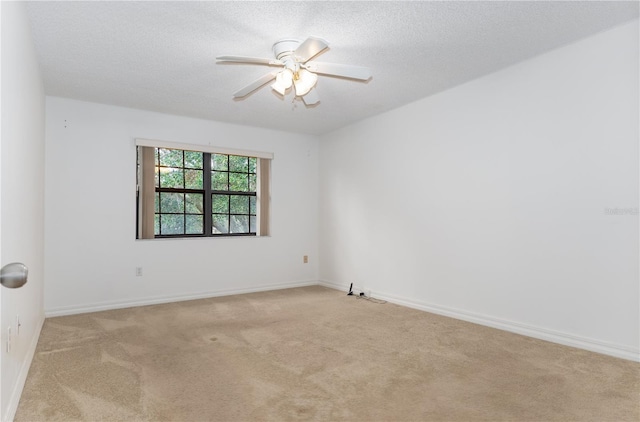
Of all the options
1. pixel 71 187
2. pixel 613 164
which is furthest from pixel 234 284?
pixel 613 164

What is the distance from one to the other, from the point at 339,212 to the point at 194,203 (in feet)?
6.60

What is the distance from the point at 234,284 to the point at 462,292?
9.60ft

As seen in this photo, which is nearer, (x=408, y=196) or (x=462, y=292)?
(x=462, y=292)

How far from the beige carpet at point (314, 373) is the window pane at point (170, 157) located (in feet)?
6.64

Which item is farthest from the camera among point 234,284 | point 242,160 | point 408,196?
point 242,160

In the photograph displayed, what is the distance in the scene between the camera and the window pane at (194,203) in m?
4.94

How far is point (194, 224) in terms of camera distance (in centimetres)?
498

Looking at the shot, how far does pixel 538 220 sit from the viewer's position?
3113 millimetres


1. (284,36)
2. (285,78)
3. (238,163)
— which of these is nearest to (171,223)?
(238,163)

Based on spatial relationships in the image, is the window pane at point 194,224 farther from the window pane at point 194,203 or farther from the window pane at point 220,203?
the window pane at point 220,203

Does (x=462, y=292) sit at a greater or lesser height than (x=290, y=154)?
lesser

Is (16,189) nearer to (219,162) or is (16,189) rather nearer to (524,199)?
(219,162)

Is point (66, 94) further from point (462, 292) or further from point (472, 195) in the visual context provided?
point (462, 292)

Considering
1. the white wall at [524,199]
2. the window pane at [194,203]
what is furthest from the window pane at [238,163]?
the white wall at [524,199]
